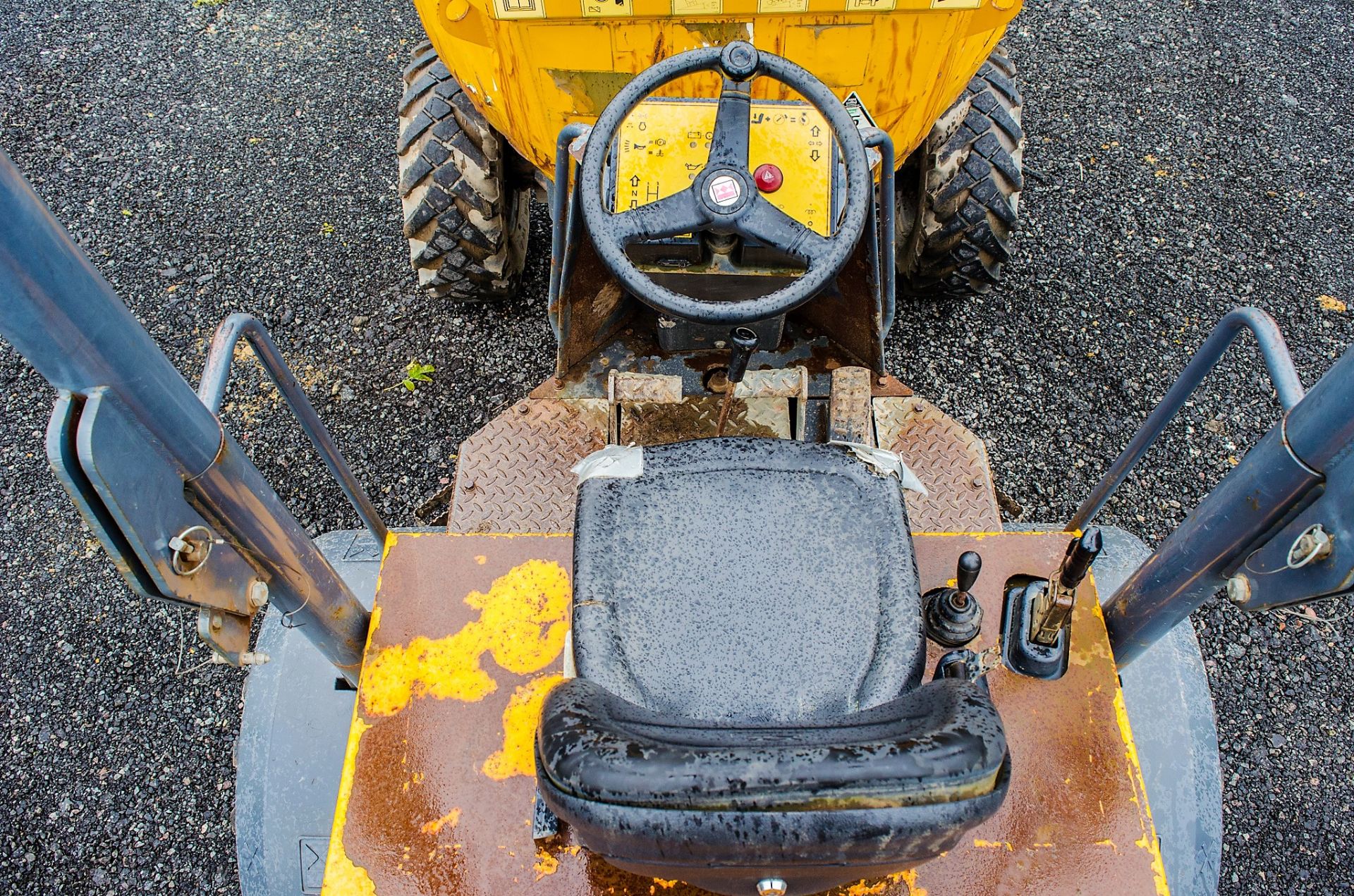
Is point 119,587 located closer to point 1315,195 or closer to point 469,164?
point 469,164

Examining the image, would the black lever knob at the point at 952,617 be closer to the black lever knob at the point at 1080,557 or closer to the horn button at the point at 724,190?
the black lever knob at the point at 1080,557

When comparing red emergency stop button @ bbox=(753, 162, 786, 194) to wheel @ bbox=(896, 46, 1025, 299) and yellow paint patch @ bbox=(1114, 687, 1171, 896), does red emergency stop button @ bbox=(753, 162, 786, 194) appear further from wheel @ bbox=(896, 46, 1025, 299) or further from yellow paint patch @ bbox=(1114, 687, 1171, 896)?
yellow paint patch @ bbox=(1114, 687, 1171, 896)

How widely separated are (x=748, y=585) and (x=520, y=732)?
1.56ft

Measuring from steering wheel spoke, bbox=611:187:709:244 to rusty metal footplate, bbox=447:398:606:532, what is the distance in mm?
708

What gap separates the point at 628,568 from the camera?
1487mm

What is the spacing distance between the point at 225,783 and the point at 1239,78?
182 inches

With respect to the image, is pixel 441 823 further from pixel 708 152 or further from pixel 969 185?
pixel 969 185

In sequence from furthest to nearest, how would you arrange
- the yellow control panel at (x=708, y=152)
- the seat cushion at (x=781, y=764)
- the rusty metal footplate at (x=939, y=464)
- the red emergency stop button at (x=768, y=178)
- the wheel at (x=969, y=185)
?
the wheel at (x=969, y=185) → the rusty metal footplate at (x=939, y=464) → the yellow control panel at (x=708, y=152) → the red emergency stop button at (x=768, y=178) → the seat cushion at (x=781, y=764)

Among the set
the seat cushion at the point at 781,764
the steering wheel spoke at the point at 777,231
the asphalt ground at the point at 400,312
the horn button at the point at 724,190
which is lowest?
the asphalt ground at the point at 400,312

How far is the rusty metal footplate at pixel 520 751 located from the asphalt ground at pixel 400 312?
1033 mm

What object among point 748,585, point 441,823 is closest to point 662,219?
point 748,585

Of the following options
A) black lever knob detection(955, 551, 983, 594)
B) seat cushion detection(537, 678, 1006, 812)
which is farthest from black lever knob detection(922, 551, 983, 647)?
seat cushion detection(537, 678, 1006, 812)

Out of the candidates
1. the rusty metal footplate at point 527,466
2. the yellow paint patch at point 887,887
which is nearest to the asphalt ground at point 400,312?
the rusty metal footplate at point 527,466

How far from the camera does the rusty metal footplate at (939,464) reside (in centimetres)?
224
